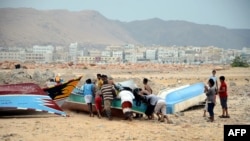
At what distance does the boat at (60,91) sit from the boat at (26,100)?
0.45 meters

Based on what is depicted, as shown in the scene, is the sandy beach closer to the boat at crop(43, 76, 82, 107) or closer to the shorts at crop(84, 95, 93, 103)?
the shorts at crop(84, 95, 93, 103)

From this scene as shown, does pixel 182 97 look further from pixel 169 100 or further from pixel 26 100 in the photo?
pixel 26 100

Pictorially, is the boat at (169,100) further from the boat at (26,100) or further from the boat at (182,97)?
the boat at (26,100)

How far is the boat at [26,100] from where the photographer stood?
11758mm

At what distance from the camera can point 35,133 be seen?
9945 millimetres

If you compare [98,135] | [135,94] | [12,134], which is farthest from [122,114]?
[12,134]

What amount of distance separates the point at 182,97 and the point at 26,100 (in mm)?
5915

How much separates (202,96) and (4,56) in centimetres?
10632

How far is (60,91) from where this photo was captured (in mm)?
12672

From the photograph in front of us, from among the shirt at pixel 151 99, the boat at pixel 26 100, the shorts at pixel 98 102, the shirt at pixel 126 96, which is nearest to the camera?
the boat at pixel 26 100

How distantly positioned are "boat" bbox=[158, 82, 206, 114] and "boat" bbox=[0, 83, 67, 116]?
4.20 meters

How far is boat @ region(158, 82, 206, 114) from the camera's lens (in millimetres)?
14602

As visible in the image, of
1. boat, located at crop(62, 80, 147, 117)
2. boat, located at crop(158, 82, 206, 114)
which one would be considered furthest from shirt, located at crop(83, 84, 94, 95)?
boat, located at crop(158, 82, 206, 114)

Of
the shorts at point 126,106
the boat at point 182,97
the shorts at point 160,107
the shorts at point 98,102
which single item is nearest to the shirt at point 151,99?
the shorts at point 160,107
